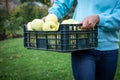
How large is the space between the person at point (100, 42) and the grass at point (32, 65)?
4.17 meters

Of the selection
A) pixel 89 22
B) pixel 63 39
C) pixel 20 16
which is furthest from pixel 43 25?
pixel 20 16

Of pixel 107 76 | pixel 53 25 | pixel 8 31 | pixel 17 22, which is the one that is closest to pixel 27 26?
pixel 53 25

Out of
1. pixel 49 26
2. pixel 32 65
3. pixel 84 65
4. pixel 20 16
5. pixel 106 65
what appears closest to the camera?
pixel 49 26

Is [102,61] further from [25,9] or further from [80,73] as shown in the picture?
[25,9]

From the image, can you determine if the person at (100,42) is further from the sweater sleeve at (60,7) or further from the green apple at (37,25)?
the green apple at (37,25)

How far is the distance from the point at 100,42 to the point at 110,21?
0.24 meters

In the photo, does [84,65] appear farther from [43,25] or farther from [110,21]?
[43,25]

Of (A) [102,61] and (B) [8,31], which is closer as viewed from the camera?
(A) [102,61]

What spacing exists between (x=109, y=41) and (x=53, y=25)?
647 millimetres

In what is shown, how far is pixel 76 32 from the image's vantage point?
2893 millimetres

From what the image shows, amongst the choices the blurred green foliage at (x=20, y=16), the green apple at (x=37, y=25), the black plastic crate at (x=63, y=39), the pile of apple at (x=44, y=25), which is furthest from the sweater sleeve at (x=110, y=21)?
the blurred green foliage at (x=20, y=16)

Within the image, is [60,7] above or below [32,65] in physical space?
above

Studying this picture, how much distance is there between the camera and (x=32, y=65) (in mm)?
9211

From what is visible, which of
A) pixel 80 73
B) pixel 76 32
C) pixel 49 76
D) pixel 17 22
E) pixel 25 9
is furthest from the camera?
pixel 17 22
